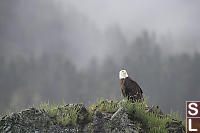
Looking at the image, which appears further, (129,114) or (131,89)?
(131,89)

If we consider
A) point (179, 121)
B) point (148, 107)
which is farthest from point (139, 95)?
point (179, 121)

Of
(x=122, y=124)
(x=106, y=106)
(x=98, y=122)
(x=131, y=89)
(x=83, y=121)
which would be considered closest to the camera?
(x=122, y=124)

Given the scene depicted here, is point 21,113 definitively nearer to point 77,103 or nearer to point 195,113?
point 77,103

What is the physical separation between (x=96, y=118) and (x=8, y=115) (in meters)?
2.89

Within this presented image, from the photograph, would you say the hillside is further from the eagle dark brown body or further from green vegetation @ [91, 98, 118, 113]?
the eagle dark brown body

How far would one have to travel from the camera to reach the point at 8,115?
26.2 ft

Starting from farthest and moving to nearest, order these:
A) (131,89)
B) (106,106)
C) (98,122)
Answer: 1. (131,89)
2. (106,106)
3. (98,122)

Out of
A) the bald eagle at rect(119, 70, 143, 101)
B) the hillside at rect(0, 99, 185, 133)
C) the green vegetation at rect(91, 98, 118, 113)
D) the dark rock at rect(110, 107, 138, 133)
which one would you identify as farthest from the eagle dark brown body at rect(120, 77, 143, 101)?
the dark rock at rect(110, 107, 138, 133)

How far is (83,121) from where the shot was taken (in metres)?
8.53

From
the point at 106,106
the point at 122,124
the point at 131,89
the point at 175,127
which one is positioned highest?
the point at 131,89

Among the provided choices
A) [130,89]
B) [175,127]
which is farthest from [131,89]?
[175,127]

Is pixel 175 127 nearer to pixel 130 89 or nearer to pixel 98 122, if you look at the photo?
pixel 98 122

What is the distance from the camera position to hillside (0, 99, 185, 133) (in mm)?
7848

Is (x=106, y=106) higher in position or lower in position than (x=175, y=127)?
higher
